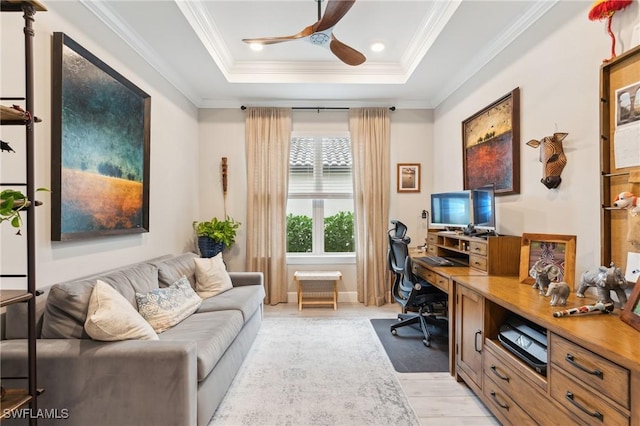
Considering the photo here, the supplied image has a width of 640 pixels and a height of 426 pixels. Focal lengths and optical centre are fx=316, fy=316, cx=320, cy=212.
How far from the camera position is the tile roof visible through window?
4.61 metres

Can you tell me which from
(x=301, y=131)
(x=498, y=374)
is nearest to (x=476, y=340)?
(x=498, y=374)

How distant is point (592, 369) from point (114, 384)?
2.14m

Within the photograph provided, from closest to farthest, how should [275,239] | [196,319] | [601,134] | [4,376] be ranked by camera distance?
1. [4,376]
2. [601,134]
3. [196,319]
4. [275,239]

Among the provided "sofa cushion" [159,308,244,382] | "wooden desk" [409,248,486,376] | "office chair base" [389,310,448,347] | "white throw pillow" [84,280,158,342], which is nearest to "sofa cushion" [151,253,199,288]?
"sofa cushion" [159,308,244,382]

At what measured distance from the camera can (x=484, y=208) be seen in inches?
109

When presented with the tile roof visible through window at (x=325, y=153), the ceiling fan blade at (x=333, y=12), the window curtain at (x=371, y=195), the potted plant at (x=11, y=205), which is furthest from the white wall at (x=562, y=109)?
the potted plant at (x=11, y=205)

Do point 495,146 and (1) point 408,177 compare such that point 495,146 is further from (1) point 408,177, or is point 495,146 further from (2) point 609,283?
(2) point 609,283

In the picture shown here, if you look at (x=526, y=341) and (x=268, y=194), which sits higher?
(x=268, y=194)

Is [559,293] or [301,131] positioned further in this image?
[301,131]

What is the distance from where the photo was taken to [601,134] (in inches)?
72.5

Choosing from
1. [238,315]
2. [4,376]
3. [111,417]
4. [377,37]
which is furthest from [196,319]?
[377,37]

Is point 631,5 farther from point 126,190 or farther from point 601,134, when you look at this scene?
point 126,190

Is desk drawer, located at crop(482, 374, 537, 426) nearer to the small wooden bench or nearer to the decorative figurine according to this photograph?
the decorative figurine

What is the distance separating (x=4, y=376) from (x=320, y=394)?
176 cm
